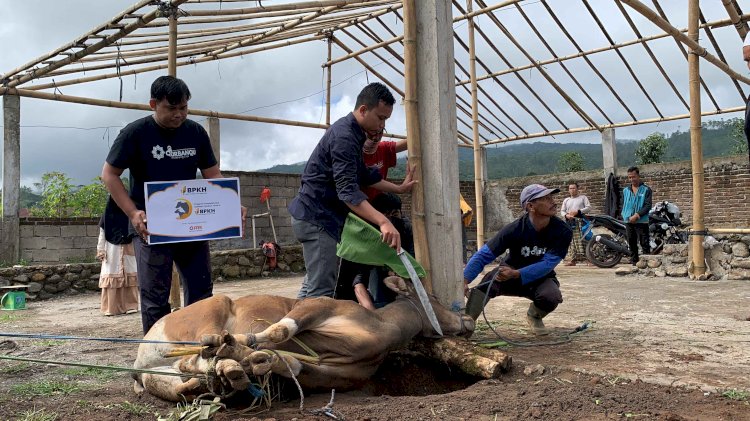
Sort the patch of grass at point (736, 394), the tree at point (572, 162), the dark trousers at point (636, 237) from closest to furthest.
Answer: the patch of grass at point (736, 394), the dark trousers at point (636, 237), the tree at point (572, 162)

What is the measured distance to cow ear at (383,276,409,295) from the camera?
3418mm

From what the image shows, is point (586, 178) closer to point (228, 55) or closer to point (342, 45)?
point (342, 45)

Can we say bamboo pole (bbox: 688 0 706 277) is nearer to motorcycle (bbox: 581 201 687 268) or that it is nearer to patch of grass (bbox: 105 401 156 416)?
motorcycle (bbox: 581 201 687 268)

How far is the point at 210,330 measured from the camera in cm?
267

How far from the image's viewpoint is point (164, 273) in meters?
3.52

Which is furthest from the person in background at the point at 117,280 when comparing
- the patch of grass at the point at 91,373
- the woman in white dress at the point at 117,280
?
the patch of grass at the point at 91,373

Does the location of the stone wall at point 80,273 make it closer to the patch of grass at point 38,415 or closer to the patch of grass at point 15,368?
the patch of grass at point 15,368

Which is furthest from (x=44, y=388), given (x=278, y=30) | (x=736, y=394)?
(x=278, y=30)

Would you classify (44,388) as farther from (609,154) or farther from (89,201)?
(609,154)

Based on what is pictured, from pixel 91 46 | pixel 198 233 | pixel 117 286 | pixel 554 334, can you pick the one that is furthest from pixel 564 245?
pixel 91 46

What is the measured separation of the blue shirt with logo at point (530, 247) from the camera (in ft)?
13.7

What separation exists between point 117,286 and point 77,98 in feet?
14.2

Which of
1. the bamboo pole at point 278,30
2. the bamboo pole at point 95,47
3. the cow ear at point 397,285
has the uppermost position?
A: the bamboo pole at point 278,30

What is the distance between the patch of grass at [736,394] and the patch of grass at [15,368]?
11.6 feet
